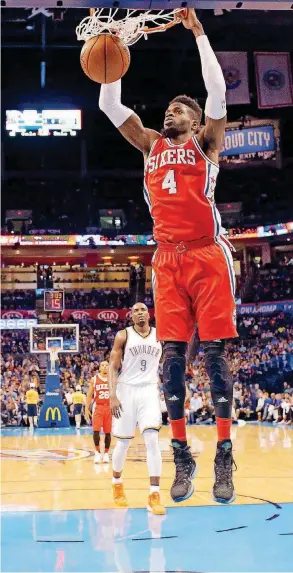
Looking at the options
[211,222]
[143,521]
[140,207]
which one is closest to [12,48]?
[140,207]

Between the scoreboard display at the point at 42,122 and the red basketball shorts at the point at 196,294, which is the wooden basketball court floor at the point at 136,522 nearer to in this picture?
the red basketball shorts at the point at 196,294

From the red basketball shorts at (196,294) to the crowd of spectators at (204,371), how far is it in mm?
14140

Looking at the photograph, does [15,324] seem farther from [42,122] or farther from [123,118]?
[123,118]

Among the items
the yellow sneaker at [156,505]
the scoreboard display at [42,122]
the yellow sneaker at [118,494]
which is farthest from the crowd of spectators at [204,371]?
the scoreboard display at [42,122]

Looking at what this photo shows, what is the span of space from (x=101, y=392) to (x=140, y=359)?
13.6 ft

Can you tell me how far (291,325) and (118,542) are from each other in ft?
78.3

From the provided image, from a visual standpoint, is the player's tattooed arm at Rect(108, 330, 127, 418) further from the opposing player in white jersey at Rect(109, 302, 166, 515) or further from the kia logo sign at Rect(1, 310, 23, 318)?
the kia logo sign at Rect(1, 310, 23, 318)

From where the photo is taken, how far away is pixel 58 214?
38.7m

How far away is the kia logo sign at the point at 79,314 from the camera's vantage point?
3453 cm

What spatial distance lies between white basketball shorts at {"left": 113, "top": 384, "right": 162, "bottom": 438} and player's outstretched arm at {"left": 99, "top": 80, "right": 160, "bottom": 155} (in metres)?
4.72

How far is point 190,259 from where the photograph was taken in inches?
144

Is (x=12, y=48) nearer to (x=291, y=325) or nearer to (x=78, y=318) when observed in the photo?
(x=78, y=318)

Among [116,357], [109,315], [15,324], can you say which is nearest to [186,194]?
[116,357]

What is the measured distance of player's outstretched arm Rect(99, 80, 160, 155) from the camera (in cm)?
388
